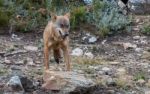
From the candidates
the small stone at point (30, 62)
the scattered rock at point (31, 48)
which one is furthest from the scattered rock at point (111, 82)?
the scattered rock at point (31, 48)

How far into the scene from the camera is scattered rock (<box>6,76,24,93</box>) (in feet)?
23.1

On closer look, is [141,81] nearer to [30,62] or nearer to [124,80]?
[124,80]

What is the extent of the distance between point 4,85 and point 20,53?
2.18 meters

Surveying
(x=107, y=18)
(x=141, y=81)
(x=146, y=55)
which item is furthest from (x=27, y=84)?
(x=107, y=18)

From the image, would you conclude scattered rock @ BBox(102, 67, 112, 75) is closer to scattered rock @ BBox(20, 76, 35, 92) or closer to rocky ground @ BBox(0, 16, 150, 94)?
rocky ground @ BBox(0, 16, 150, 94)

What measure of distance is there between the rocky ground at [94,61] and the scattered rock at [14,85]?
5 centimetres

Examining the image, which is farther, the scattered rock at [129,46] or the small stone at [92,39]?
the small stone at [92,39]

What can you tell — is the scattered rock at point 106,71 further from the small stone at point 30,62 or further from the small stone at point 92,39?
the small stone at point 92,39

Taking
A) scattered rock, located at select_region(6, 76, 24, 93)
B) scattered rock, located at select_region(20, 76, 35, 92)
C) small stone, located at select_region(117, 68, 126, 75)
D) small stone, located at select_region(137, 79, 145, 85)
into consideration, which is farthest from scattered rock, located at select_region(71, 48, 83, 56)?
scattered rock, located at select_region(6, 76, 24, 93)

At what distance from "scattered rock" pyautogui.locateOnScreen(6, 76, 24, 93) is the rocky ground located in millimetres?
55

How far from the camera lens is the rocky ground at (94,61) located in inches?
294

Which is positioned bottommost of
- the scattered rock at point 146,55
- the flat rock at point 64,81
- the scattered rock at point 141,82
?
the scattered rock at point 146,55

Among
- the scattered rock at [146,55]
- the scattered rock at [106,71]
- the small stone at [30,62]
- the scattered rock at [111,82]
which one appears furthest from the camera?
the scattered rock at [146,55]

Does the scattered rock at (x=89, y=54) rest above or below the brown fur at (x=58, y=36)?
below
